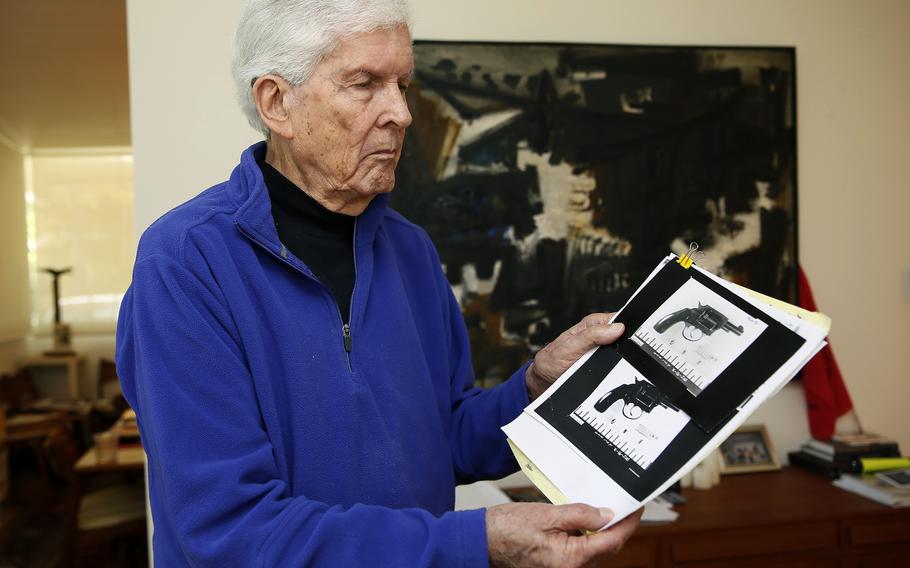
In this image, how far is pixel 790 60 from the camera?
2771mm

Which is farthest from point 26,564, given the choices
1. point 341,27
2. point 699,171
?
point 341,27

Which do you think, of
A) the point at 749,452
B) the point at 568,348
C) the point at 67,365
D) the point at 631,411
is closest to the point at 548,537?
the point at 631,411

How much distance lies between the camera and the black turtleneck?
47.9 inches

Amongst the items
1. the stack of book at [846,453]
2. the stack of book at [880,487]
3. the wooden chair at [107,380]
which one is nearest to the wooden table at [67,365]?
the wooden chair at [107,380]

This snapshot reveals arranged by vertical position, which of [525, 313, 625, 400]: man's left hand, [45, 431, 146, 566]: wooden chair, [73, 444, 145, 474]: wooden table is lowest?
[45, 431, 146, 566]: wooden chair

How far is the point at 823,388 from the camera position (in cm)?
281

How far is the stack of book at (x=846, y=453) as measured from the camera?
2705mm

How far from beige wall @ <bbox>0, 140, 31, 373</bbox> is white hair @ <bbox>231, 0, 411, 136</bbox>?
7.40m

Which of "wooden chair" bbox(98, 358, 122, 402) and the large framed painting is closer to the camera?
the large framed painting

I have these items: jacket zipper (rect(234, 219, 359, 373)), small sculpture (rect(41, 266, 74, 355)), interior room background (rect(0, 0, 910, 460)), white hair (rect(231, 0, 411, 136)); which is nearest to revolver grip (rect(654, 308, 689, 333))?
jacket zipper (rect(234, 219, 359, 373))

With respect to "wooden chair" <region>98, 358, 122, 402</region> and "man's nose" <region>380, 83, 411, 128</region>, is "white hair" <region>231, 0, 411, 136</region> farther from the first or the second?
"wooden chair" <region>98, 358, 122, 402</region>

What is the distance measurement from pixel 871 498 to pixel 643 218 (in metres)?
1.14

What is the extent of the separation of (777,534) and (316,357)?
1.81 metres

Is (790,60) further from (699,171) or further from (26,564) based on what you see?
(26,564)
